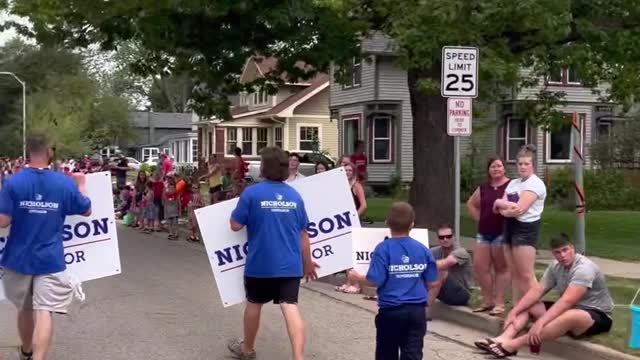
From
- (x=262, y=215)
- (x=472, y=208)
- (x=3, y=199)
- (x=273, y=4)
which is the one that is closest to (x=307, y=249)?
(x=262, y=215)

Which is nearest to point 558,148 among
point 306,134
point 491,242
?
point 306,134

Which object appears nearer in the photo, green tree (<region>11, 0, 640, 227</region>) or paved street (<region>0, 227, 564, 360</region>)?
paved street (<region>0, 227, 564, 360</region>)

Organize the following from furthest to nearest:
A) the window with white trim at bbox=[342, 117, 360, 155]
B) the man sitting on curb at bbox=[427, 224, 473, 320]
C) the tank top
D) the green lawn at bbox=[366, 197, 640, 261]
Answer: the window with white trim at bbox=[342, 117, 360, 155] → the green lawn at bbox=[366, 197, 640, 261] → the man sitting on curb at bbox=[427, 224, 473, 320] → the tank top

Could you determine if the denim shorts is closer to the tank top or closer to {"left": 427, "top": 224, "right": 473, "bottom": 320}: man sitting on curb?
the tank top

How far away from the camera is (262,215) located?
23.0 ft

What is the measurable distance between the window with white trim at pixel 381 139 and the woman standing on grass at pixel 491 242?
26.3 metres

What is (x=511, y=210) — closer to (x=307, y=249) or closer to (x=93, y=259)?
(x=307, y=249)

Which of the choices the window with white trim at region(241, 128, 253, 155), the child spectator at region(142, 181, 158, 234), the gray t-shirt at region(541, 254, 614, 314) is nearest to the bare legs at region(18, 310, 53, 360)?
the gray t-shirt at region(541, 254, 614, 314)

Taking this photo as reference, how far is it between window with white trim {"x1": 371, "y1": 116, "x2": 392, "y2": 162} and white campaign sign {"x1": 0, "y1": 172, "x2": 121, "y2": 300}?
94.0 ft

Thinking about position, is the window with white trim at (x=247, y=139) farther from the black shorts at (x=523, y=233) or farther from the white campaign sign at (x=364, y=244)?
the black shorts at (x=523, y=233)

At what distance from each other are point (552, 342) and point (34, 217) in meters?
4.71

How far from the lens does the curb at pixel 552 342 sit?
7.71 meters

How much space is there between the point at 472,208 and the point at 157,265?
6.68 meters

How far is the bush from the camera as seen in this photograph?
27047 millimetres
